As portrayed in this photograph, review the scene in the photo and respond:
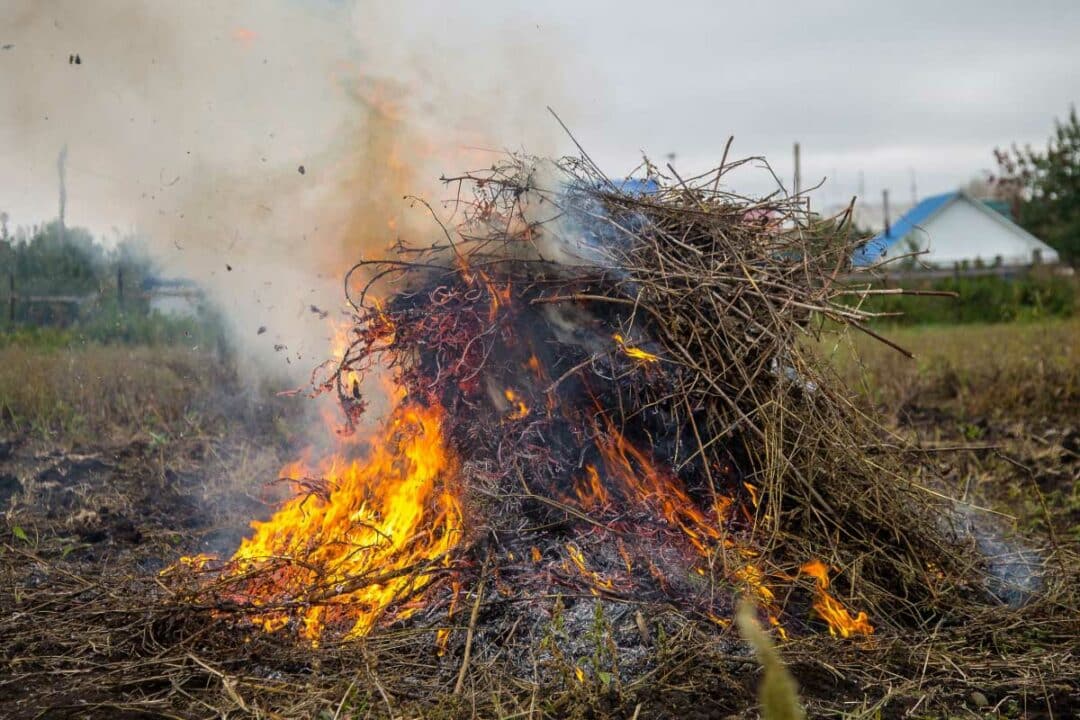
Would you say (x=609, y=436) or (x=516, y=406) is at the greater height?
(x=516, y=406)

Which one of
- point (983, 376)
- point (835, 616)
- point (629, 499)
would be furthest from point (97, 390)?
point (983, 376)

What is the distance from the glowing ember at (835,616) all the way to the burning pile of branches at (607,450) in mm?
13

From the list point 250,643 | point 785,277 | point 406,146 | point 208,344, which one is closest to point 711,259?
point 785,277

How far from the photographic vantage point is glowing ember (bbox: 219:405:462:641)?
4598 millimetres

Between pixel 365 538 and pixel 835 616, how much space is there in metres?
2.49

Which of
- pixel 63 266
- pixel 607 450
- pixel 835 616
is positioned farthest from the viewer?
pixel 63 266

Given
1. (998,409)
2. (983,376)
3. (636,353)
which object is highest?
(636,353)

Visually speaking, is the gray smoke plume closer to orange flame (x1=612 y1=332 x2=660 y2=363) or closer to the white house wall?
orange flame (x1=612 y1=332 x2=660 y2=363)

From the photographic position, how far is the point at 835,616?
15.0ft

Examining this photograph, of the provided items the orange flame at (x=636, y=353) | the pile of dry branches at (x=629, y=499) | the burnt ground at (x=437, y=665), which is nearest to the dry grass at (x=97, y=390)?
the burnt ground at (x=437, y=665)

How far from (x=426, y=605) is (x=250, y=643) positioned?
32.6 inches

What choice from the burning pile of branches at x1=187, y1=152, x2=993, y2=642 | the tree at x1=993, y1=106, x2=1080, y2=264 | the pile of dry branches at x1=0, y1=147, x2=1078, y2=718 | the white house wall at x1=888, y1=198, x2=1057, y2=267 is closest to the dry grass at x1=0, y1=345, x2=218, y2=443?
the pile of dry branches at x1=0, y1=147, x2=1078, y2=718

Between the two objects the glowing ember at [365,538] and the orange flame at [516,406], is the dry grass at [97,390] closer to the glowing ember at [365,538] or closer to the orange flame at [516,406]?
the glowing ember at [365,538]

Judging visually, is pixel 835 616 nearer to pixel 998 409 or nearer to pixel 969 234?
pixel 998 409
